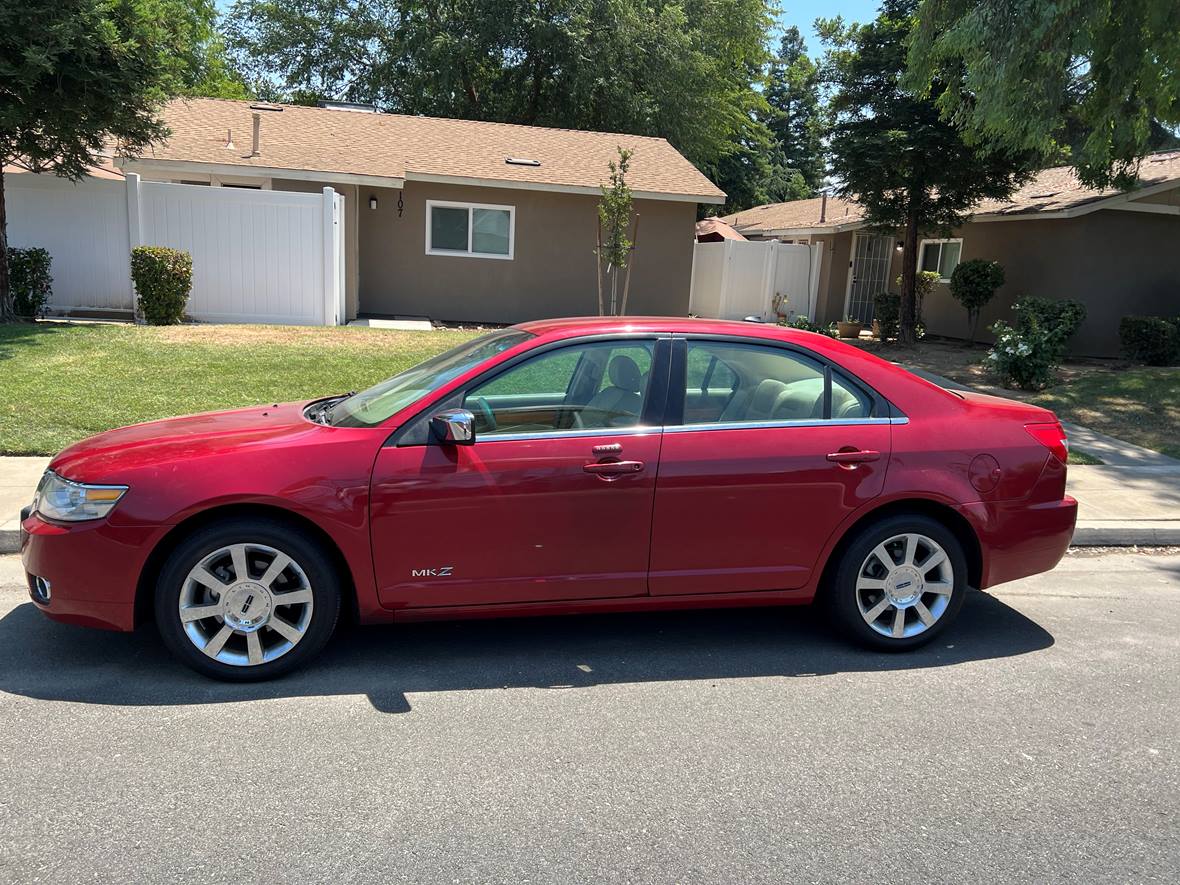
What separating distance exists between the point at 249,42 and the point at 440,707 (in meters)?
36.5

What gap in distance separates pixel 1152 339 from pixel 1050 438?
498 inches

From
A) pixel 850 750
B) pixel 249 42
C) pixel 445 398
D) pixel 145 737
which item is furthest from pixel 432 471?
pixel 249 42

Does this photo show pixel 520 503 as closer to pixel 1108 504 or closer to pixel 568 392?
pixel 568 392

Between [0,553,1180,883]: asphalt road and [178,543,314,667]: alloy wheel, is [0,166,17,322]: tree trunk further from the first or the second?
A: [178,543,314,667]: alloy wheel

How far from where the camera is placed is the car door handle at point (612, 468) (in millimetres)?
4270

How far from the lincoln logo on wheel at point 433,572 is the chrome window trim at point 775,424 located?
3.91 ft

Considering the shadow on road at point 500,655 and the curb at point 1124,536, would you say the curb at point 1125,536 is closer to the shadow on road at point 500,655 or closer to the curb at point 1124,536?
the curb at point 1124,536

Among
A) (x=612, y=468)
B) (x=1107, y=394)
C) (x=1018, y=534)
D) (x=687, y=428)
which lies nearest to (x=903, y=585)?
(x=1018, y=534)

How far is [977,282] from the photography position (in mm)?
18016

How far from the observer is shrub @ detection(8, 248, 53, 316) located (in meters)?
13.3

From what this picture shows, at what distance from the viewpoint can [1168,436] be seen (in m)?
10.6

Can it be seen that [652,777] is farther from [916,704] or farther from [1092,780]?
[1092,780]

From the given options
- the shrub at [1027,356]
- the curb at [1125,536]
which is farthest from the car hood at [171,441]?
the shrub at [1027,356]

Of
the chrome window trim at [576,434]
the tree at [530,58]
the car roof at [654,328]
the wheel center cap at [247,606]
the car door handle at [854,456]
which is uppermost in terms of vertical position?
Answer: the tree at [530,58]
